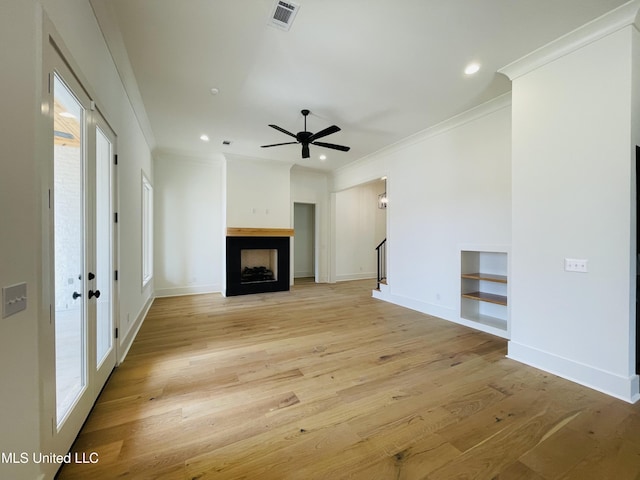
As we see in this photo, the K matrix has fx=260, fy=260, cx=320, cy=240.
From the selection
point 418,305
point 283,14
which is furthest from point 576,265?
point 283,14

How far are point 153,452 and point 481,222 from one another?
4358 mm

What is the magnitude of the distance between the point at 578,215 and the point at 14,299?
3975 millimetres

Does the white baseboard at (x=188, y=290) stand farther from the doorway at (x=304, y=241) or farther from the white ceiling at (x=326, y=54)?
the white ceiling at (x=326, y=54)

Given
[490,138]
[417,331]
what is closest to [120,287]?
[417,331]

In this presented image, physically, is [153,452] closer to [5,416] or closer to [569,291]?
[5,416]

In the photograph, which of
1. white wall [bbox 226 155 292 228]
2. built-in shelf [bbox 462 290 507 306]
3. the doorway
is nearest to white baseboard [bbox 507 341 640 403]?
built-in shelf [bbox 462 290 507 306]

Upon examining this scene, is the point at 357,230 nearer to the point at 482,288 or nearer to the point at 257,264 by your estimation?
the point at 257,264

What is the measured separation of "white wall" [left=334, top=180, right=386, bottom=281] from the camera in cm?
812

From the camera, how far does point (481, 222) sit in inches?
151

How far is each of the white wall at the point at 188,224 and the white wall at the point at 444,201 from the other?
13.3 feet

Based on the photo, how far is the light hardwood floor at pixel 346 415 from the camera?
1.52 meters

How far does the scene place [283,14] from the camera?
7.06 ft

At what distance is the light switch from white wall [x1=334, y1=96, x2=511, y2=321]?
4.54m

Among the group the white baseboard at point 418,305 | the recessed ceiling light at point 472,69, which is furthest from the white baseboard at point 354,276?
the recessed ceiling light at point 472,69
